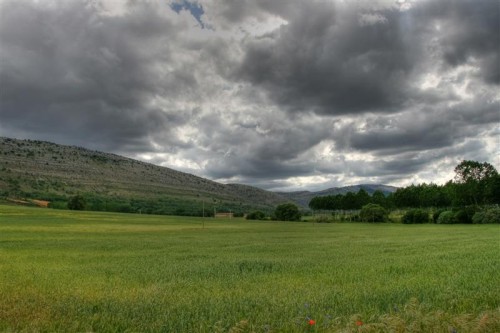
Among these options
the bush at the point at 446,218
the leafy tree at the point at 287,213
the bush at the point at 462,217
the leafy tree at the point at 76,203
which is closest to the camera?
the bush at the point at 462,217

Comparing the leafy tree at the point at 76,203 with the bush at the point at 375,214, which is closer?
the bush at the point at 375,214

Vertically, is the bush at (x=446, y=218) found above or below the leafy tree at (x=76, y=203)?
below

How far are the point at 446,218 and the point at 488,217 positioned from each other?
1268 cm

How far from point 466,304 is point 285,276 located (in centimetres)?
804

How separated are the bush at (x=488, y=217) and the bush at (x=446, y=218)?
22.7ft

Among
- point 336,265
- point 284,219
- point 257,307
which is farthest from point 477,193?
point 257,307

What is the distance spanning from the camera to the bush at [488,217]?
103250 mm

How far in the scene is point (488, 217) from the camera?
4092 inches

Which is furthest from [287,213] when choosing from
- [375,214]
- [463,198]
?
[463,198]

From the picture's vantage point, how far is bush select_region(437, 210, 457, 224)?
11394 cm

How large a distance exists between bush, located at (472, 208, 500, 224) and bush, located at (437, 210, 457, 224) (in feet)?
22.7

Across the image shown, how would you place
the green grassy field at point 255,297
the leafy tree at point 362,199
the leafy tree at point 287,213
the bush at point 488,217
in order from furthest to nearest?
the leafy tree at point 362,199
the leafy tree at point 287,213
the bush at point 488,217
the green grassy field at point 255,297

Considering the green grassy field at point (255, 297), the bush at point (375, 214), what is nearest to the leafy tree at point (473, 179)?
the bush at point (375, 214)

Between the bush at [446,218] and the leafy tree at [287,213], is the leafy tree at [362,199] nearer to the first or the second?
the leafy tree at [287,213]
